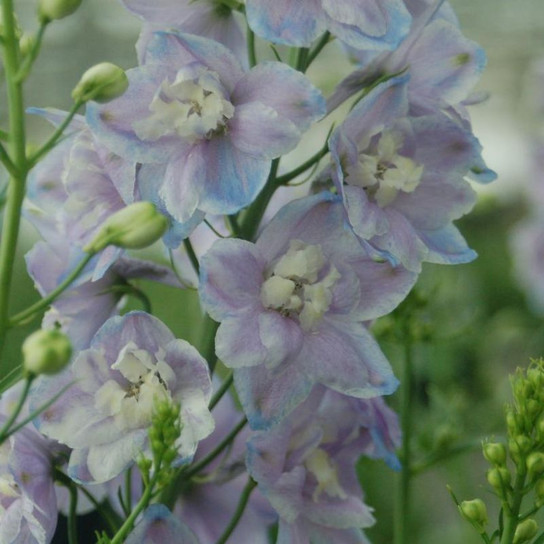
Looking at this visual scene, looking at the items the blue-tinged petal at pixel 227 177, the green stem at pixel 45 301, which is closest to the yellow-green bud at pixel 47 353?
the green stem at pixel 45 301

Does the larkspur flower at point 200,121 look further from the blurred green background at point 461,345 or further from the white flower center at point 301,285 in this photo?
the blurred green background at point 461,345

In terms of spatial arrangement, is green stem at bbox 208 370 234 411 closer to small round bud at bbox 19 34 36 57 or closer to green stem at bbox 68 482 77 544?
green stem at bbox 68 482 77 544

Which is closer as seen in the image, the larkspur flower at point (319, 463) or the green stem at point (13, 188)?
the green stem at point (13, 188)

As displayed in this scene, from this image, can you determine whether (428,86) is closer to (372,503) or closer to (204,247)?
(204,247)

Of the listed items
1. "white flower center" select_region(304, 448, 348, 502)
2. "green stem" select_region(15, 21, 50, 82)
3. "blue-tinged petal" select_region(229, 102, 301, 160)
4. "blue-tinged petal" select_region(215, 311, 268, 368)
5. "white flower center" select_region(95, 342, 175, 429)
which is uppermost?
"green stem" select_region(15, 21, 50, 82)

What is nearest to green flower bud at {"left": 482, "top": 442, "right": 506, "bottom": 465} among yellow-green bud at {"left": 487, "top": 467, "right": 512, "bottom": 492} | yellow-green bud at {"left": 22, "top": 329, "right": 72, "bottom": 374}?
yellow-green bud at {"left": 487, "top": 467, "right": 512, "bottom": 492}

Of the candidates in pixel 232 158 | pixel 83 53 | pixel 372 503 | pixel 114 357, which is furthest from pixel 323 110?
pixel 83 53
